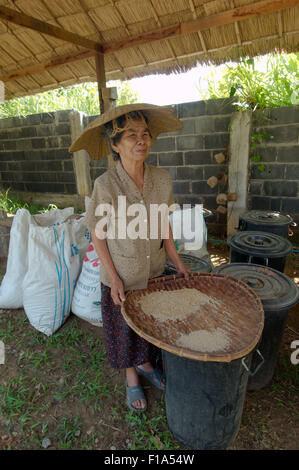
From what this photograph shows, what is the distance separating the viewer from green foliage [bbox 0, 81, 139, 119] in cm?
717

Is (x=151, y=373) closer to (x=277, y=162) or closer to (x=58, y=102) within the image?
(x=277, y=162)

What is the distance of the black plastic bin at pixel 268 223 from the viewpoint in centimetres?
270

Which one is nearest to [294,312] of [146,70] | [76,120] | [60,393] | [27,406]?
[60,393]

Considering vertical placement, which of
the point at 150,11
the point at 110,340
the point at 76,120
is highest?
the point at 150,11

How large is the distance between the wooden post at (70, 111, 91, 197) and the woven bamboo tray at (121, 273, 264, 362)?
417 cm

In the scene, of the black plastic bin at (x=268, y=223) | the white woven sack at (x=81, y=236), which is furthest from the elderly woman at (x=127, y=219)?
the black plastic bin at (x=268, y=223)

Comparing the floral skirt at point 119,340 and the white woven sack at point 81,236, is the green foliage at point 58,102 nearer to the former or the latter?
the white woven sack at point 81,236

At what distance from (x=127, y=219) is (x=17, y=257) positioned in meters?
1.54

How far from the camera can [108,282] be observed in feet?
5.49

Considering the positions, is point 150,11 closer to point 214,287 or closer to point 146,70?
point 146,70

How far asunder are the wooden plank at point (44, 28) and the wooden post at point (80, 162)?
2009 millimetres

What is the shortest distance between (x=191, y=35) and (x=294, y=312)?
10.3ft

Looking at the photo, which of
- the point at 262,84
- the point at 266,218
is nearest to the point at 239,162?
the point at 262,84
